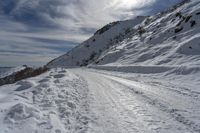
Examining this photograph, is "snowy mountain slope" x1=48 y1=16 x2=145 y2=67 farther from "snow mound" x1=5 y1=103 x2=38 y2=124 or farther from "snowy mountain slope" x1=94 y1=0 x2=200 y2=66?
"snow mound" x1=5 y1=103 x2=38 y2=124

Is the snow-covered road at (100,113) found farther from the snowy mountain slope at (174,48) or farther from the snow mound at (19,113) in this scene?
the snowy mountain slope at (174,48)

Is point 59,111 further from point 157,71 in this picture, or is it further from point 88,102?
point 157,71

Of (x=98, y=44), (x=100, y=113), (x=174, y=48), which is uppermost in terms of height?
(x=98, y=44)

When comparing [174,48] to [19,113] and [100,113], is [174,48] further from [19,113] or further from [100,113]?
[19,113]

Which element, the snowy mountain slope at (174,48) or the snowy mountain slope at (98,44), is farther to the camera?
the snowy mountain slope at (98,44)

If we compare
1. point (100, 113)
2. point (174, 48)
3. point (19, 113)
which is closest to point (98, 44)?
point (174, 48)

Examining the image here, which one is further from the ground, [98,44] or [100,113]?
[98,44]

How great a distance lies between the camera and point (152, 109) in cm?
888

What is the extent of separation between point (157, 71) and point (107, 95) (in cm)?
1343

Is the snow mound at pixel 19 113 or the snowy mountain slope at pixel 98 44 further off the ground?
the snowy mountain slope at pixel 98 44

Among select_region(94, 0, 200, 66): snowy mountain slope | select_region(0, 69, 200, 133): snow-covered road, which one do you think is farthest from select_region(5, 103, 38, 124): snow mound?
select_region(94, 0, 200, 66): snowy mountain slope

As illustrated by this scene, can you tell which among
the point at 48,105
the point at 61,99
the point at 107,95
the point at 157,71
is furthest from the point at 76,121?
the point at 157,71

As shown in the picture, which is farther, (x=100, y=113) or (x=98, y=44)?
(x=98, y=44)

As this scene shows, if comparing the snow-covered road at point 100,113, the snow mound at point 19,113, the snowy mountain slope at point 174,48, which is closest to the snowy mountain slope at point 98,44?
the snowy mountain slope at point 174,48
